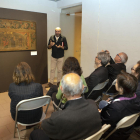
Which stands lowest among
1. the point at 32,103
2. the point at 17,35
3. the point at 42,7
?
the point at 32,103

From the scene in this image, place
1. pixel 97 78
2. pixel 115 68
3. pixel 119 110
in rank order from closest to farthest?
pixel 119 110
pixel 97 78
pixel 115 68

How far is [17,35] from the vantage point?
3748 millimetres

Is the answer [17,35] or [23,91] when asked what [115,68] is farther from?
[17,35]

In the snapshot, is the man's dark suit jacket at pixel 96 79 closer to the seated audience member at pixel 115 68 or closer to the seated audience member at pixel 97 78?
the seated audience member at pixel 97 78

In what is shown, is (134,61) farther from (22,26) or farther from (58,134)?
(22,26)

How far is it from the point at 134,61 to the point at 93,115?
2371 millimetres

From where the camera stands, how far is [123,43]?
321 cm

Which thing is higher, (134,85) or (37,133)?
(134,85)

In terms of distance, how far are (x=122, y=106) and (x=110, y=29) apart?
8.09ft

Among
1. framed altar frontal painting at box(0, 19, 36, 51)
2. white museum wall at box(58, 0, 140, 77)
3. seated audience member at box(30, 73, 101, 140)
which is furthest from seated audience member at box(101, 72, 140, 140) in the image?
framed altar frontal painting at box(0, 19, 36, 51)

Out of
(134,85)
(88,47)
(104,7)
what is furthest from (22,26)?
(134,85)

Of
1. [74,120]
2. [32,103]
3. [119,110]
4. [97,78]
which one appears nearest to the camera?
[74,120]

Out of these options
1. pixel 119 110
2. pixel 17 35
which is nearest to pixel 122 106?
pixel 119 110

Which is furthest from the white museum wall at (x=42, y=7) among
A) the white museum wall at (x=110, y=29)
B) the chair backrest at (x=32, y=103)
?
the chair backrest at (x=32, y=103)
